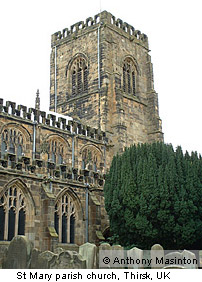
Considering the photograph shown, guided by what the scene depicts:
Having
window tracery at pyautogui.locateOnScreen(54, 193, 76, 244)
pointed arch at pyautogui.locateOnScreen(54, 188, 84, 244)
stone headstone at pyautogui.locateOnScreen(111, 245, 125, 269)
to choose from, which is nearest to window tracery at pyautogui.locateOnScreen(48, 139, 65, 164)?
pointed arch at pyautogui.locateOnScreen(54, 188, 84, 244)

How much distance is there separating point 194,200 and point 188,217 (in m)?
1.02

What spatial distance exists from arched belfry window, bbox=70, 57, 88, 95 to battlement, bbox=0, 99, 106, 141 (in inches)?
209

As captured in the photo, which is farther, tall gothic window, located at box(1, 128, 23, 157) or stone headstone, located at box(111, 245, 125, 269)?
tall gothic window, located at box(1, 128, 23, 157)

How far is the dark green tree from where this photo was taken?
21266 millimetres

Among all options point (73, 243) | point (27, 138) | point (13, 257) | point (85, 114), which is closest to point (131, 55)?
point (85, 114)

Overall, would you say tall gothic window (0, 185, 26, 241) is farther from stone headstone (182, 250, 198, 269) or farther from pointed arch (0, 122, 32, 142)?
Result: stone headstone (182, 250, 198, 269)

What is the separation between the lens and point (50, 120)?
31031 millimetres

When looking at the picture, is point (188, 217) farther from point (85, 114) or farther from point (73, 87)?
point (73, 87)

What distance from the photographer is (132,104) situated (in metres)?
37.3

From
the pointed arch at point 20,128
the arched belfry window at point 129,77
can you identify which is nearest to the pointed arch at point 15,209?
the pointed arch at point 20,128

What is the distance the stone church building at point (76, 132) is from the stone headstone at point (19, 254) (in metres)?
9.36

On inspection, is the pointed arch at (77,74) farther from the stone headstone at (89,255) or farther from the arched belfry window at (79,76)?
the stone headstone at (89,255)

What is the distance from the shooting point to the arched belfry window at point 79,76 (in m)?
37.9

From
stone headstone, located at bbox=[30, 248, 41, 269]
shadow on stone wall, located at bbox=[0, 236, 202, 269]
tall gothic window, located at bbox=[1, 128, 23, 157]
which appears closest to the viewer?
shadow on stone wall, located at bbox=[0, 236, 202, 269]
